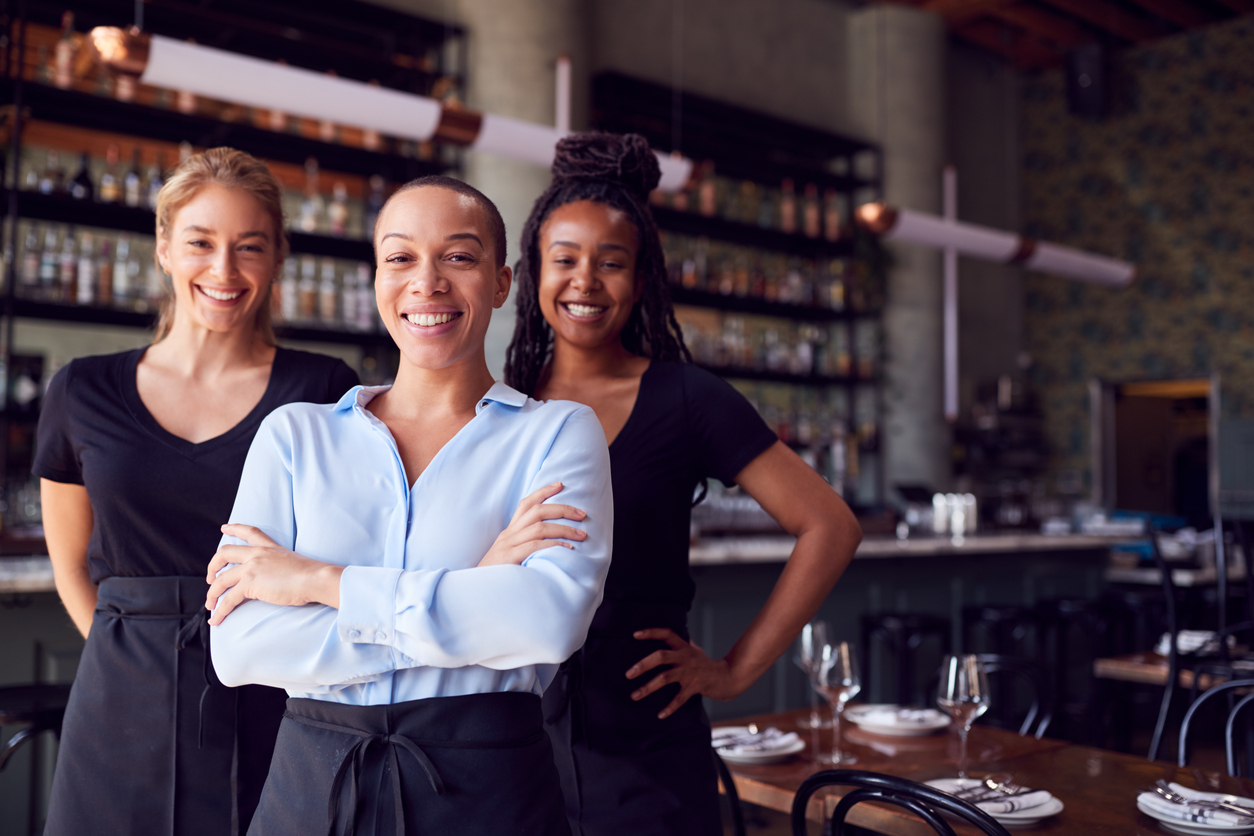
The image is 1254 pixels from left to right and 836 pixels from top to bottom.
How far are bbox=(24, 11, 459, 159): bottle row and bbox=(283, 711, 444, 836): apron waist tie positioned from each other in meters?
3.73

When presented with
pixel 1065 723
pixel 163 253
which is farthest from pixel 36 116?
pixel 1065 723

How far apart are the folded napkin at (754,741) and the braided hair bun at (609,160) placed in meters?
1.00

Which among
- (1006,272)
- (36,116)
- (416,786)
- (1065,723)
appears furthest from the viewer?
(1006,272)

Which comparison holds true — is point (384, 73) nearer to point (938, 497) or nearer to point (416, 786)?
point (938, 497)

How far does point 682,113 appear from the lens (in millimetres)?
6699

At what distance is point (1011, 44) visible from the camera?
8852 millimetres

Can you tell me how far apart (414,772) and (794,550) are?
28.1 inches

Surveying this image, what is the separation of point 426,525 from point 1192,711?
2.02 m

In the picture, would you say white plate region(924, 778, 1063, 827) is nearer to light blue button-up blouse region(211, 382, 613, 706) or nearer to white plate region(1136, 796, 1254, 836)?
white plate region(1136, 796, 1254, 836)

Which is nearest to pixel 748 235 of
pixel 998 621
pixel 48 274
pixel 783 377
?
pixel 783 377

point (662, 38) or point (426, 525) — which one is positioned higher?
point (662, 38)

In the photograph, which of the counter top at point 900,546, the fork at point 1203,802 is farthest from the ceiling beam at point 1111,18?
the fork at point 1203,802

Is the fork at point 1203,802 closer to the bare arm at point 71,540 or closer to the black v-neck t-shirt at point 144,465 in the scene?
the black v-neck t-shirt at point 144,465

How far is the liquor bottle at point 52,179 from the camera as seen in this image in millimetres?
4359
